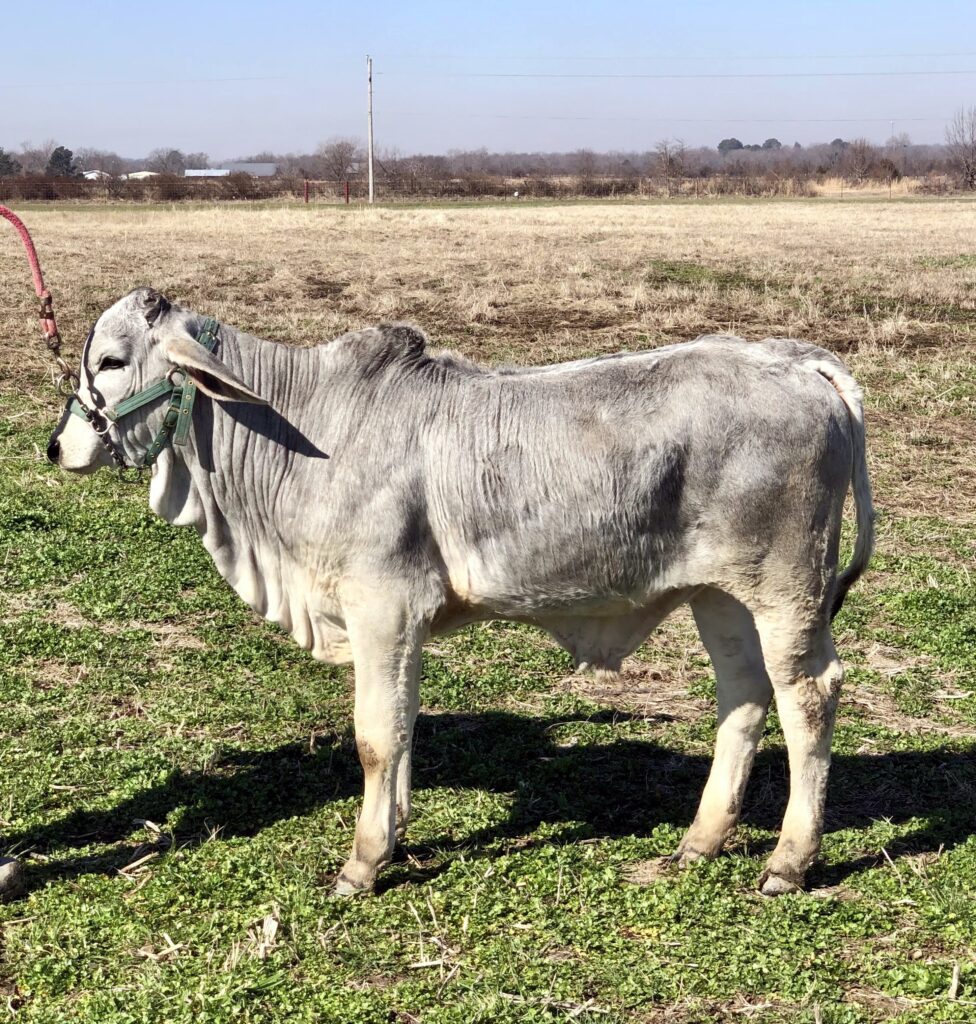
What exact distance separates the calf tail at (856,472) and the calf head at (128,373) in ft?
6.99

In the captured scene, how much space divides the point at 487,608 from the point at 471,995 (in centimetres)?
135

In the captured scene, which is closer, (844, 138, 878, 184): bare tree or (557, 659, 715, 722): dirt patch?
(557, 659, 715, 722): dirt patch

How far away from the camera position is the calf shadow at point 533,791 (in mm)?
5020

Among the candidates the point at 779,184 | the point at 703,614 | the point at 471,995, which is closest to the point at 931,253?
the point at 703,614

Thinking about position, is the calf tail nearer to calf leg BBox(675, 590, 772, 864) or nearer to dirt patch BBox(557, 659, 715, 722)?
calf leg BBox(675, 590, 772, 864)

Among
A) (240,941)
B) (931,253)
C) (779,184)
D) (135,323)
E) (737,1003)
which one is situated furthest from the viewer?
(779,184)

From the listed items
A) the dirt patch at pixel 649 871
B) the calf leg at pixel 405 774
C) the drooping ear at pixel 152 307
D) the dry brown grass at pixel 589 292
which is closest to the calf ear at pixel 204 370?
the drooping ear at pixel 152 307

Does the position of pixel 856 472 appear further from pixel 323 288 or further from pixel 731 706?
pixel 323 288

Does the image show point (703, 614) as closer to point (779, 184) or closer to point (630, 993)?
point (630, 993)

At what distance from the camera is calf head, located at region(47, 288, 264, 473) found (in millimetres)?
4641

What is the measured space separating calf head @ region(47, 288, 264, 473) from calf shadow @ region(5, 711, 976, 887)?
1.50m

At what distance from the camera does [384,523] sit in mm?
4508

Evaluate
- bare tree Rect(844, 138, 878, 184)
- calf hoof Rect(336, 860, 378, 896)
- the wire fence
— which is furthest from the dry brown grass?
bare tree Rect(844, 138, 878, 184)

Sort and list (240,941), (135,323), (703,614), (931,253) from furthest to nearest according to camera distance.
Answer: (931,253), (703,614), (135,323), (240,941)
